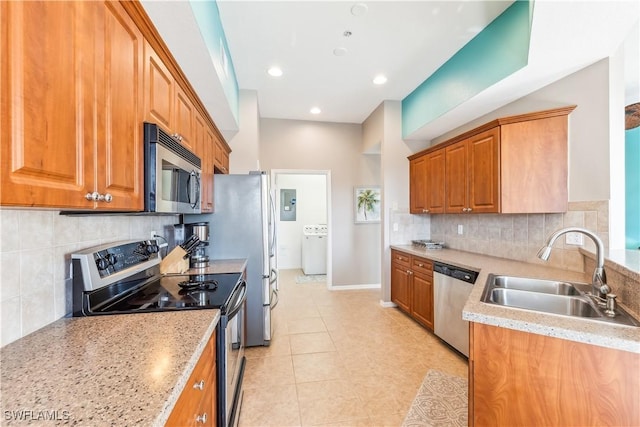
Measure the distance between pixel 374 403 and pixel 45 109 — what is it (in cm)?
233

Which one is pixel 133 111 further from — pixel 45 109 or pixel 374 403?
pixel 374 403

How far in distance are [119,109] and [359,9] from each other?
1.95 meters

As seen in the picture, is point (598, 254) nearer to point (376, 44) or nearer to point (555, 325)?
point (555, 325)

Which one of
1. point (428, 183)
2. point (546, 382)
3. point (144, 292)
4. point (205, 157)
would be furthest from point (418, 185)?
point (144, 292)

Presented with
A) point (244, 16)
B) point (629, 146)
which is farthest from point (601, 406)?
point (244, 16)

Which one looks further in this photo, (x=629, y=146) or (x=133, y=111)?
(x=629, y=146)

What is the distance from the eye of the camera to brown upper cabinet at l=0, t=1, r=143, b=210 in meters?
0.64

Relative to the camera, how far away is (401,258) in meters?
3.62

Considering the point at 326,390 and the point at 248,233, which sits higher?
the point at 248,233

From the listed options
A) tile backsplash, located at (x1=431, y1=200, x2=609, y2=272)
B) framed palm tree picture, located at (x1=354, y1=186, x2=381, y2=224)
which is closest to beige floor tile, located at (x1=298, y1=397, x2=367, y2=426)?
tile backsplash, located at (x1=431, y1=200, x2=609, y2=272)

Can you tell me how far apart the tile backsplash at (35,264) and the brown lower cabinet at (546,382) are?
1.81 meters

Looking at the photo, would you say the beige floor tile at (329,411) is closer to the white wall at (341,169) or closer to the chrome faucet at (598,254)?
the chrome faucet at (598,254)

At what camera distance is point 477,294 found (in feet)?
5.03

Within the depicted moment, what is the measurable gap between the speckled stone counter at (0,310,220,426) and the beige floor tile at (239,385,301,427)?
1.10 metres
